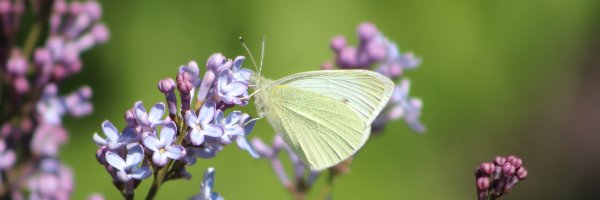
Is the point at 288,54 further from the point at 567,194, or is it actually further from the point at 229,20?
the point at 567,194

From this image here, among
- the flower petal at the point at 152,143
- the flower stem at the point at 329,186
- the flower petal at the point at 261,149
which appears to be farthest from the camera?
the flower petal at the point at 261,149

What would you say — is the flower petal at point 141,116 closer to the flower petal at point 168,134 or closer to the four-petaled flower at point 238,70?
the flower petal at point 168,134

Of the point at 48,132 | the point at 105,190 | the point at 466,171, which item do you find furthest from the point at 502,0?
the point at 48,132

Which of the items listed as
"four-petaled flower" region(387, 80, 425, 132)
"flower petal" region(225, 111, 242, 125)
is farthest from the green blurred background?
"flower petal" region(225, 111, 242, 125)

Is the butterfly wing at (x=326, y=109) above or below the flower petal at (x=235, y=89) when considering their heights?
below

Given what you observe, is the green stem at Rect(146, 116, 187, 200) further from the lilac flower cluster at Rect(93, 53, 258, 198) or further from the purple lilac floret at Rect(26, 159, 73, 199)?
the purple lilac floret at Rect(26, 159, 73, 199)

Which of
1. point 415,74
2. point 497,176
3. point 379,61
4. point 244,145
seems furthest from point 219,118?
point 415,74

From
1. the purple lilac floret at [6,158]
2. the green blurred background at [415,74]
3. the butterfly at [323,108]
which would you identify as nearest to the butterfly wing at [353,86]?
the butterfly at [323,108]

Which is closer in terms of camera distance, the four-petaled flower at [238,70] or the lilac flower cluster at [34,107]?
the four-petaled flower at [238,70]
